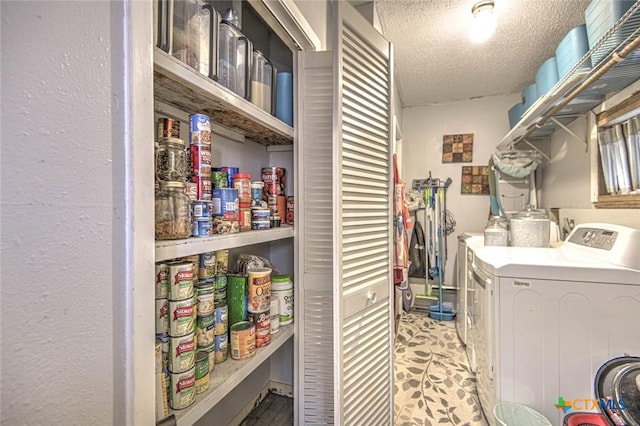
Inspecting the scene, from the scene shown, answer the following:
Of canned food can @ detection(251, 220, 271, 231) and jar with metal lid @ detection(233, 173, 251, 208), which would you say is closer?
jar with metal lid @ detection(233, 173, 251, 208)

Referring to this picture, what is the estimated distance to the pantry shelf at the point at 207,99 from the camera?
2.39 feet

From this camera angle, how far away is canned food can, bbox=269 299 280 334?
1.32m

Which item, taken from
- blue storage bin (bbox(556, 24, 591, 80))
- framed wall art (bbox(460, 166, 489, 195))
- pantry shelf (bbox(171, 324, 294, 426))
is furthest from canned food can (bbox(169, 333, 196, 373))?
framed wall art (bbox(460, 166, 489, 195))

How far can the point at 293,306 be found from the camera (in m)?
1.44

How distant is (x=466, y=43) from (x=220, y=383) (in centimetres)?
297

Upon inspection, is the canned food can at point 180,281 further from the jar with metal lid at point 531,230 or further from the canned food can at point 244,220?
the jar with metal lid at point 531,230

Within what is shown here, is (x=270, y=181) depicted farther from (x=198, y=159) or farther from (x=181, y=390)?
(x=181, y=390)

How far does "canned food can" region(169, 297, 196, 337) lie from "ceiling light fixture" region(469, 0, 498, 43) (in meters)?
2.45

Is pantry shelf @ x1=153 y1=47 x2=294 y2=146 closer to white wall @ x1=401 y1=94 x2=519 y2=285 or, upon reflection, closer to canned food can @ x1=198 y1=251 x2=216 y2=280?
canned food can @ x1=198 y1=251 x2=216 y2=280

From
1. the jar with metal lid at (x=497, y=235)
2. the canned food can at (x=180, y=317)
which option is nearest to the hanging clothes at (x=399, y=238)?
the jar with metal lid at (x=497, y=235)

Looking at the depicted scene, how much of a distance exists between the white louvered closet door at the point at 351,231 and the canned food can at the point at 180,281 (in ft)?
2.00

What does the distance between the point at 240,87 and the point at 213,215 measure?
0.50 metres

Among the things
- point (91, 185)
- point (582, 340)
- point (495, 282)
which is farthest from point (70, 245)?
point (582, 340)

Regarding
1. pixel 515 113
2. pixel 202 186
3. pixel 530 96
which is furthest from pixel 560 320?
pixel 515 113
